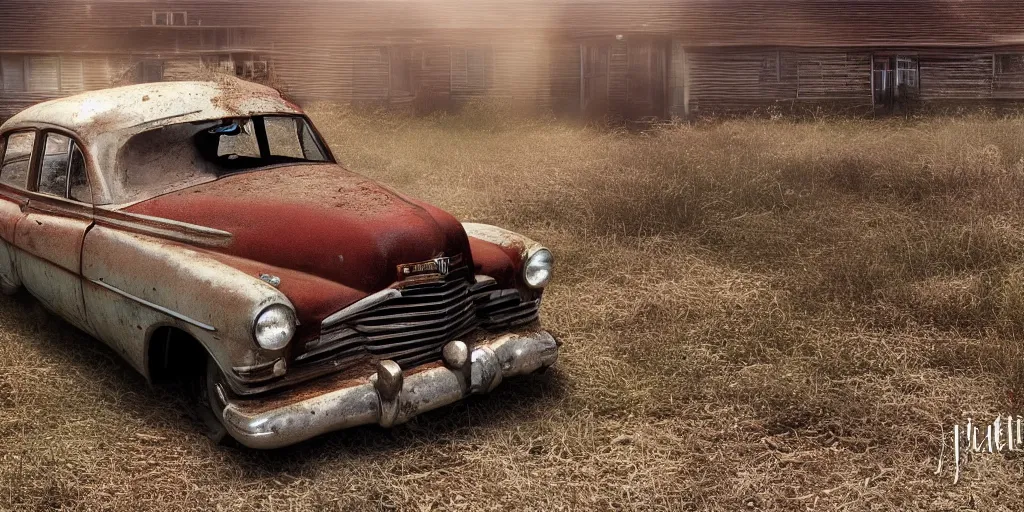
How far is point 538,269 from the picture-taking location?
445 centimetres

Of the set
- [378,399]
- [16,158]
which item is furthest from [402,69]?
[378,399]

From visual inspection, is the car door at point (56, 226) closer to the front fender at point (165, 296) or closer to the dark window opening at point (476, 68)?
the front fender at point (165, 296)

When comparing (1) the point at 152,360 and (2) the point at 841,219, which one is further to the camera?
(2) the point at 841,219

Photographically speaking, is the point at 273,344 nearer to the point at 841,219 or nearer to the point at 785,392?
the point at 785,392

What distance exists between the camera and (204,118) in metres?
4.49

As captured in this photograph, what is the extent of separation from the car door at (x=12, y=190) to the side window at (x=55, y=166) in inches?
8.1

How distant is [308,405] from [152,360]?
109 centimetres

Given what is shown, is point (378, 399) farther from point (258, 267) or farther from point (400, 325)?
point (258, 267)

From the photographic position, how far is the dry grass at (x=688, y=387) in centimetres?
347

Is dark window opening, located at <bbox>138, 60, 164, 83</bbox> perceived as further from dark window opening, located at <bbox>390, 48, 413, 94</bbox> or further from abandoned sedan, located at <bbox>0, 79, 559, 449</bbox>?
abandoned sedan, located at <bbox>0, 79, 559, 449</bbox>

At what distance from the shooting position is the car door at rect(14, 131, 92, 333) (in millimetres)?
4426

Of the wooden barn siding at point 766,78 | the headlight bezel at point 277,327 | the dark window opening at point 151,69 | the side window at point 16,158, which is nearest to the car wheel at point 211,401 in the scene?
the headlight bezel at point 277,327

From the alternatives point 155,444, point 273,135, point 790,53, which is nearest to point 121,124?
point 273,135

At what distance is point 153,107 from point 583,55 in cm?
1749
